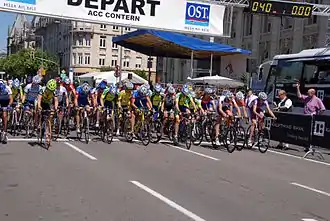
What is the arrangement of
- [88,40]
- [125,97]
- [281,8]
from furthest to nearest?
[88,40]
[281,8]
[125,97]

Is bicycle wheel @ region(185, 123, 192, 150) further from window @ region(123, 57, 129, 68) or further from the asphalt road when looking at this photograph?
window @ region(123, 57, 129, 68)

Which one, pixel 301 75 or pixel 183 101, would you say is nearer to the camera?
pixel 183 101

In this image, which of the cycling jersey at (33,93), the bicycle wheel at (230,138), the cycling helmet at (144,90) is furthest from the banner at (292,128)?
the cycling jersey at (33,93)

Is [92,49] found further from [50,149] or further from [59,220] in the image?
[59,220]

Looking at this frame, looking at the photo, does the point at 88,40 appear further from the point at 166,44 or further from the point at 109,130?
the point at 109,130

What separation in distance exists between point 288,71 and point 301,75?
3.93 ft

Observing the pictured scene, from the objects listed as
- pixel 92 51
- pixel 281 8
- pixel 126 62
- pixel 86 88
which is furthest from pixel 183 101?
pixel 92 51

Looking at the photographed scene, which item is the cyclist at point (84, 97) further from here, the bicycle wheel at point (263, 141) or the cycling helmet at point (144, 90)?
the bicycle wheel at point (263, 141)

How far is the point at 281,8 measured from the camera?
2248 centimetres

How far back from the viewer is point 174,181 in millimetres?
10031

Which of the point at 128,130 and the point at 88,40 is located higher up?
the point at 88,40

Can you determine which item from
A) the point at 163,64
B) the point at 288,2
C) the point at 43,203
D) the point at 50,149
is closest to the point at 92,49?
the point at 163,64

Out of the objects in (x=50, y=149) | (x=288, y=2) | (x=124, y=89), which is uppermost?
(x=288, y=2)

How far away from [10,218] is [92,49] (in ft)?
319
